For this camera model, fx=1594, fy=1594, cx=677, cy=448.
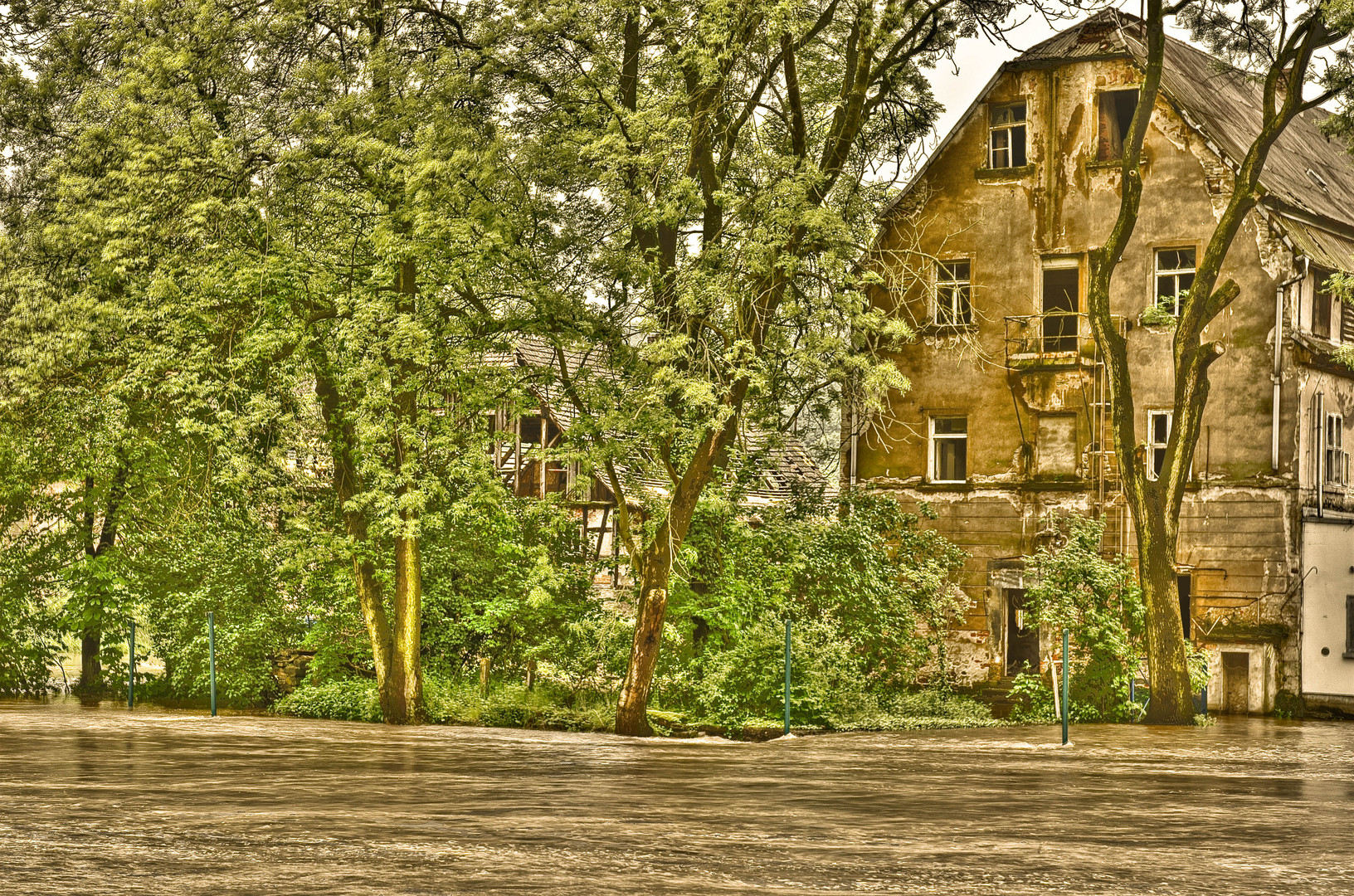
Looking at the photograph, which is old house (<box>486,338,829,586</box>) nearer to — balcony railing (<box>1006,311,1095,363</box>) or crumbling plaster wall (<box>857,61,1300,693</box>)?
crumbling plaster wall (<box>857,61,1300,693</box>)

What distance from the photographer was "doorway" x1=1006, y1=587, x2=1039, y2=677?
33969mm

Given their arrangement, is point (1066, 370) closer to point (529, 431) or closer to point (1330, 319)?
point (1330, 319)

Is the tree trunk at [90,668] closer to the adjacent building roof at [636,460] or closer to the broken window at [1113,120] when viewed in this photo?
the adjacent building roof at [636,460]

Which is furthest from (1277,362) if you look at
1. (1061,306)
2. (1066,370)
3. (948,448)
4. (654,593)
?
(654,593)

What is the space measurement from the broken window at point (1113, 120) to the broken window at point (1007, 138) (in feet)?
5.58

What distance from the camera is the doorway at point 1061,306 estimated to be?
34.0m

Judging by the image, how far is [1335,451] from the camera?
33438 millimetres

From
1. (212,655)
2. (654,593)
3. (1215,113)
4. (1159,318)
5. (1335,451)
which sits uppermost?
(1215,113)

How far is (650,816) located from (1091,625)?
1502 cm

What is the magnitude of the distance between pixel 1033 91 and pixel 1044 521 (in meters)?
9.27

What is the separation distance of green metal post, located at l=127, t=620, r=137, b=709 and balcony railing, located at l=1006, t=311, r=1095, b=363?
18.7m

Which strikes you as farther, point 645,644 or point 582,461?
point 645,644

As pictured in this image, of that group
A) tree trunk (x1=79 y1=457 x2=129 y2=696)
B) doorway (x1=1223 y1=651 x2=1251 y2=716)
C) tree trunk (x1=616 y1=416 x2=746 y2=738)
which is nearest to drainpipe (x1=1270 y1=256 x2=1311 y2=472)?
doorway (x1=1223 y1=651 x2=1251 y2=716)

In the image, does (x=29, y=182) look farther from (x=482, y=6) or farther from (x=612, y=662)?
(x=612, y=662)
